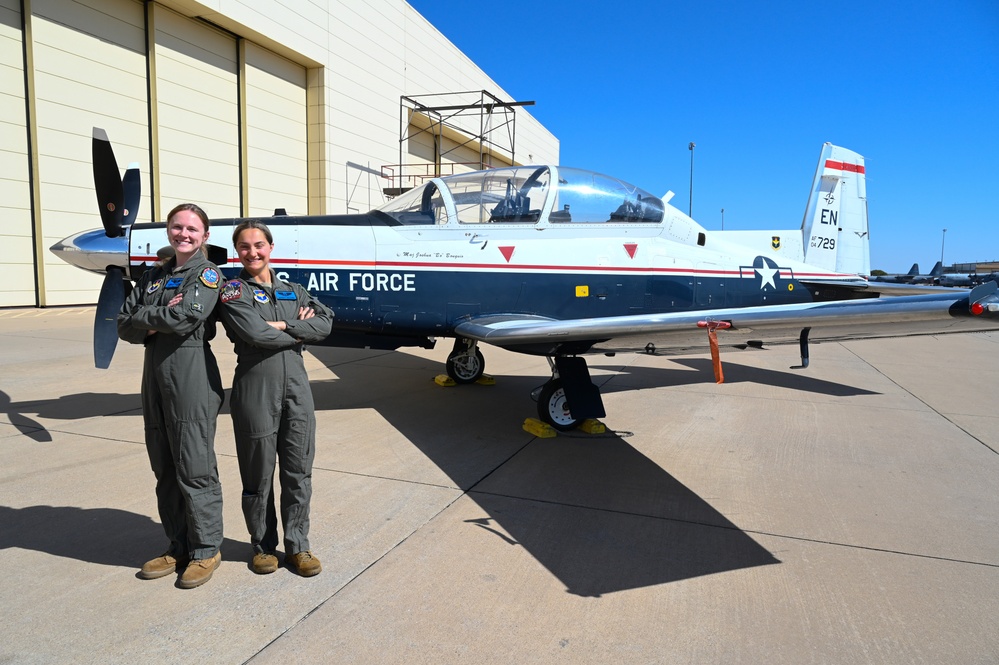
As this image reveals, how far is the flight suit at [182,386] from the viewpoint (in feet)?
7.72

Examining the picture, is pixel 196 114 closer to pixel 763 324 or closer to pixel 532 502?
pixel 532 502

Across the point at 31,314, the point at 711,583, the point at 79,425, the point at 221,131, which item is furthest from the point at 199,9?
the point at 711,583

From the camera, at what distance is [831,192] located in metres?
8.96

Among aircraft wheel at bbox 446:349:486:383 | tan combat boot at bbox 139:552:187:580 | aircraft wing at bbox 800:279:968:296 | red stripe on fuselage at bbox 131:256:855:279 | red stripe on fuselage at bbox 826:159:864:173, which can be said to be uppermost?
red stripe on fuselage at bbox 826:159:864:173

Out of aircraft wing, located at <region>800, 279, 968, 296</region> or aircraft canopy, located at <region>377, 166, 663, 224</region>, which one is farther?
aircraft wing, located at <region>800, 279, 968, 296</region>

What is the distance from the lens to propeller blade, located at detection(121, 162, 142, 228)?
492cm

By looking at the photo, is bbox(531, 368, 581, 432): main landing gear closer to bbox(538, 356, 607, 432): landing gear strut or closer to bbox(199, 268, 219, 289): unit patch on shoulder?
bbox(538, 356, 607, 432): landing gear strut

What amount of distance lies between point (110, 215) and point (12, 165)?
37.0 feet

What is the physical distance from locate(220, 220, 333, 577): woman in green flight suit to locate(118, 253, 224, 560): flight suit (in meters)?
0.11

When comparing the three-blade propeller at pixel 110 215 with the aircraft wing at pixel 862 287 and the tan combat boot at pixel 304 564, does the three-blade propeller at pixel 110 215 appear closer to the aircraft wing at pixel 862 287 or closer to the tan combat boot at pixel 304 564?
the tan combat boot at pixel 304 564

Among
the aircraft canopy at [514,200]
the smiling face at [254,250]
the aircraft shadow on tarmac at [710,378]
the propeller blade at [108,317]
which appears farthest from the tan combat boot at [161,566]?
the aircraft shadow on tarmac at [710,378]

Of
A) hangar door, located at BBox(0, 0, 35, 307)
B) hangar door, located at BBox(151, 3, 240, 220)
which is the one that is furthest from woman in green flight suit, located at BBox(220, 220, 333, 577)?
hangar door, located at BBox(151, 3, 240, 220)

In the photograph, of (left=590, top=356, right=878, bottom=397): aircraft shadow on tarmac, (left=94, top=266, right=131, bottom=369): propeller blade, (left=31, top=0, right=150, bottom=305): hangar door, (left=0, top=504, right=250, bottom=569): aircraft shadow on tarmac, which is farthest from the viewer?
(left=31, top=0, right=150, bottom=305): hangar door

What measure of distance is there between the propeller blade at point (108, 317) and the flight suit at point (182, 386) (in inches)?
90.7
